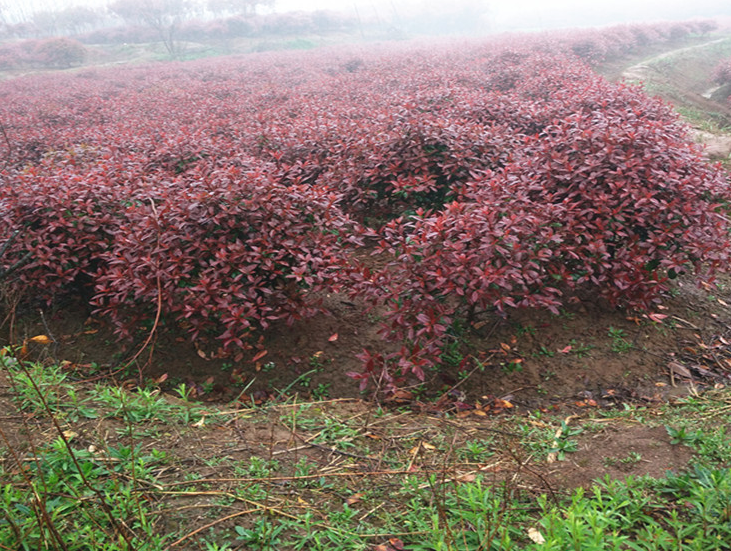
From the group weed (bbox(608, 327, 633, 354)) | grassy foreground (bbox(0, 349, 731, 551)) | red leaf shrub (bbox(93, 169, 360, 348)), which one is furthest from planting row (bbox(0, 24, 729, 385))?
grassy foreground (bbox(0, 349, 731, 551))

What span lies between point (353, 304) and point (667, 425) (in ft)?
7.11

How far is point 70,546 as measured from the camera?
4.41 ft

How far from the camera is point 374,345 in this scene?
10.4ft

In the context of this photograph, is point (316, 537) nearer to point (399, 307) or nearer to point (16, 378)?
point (399, 307)

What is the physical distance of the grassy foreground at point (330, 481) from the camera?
138 cm

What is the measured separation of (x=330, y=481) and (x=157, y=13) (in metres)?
33.0

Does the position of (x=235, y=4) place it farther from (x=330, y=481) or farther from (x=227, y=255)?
(x=330, y=481)

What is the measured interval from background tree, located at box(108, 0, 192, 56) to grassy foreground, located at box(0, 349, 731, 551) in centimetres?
2703

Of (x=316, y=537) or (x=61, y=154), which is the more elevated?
(x=61, y=154)

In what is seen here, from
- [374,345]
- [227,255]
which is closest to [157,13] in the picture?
[227,255]

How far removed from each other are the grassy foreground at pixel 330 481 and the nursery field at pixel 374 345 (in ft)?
0.04

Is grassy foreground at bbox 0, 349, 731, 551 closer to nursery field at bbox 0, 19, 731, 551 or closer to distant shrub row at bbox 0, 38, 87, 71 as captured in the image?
nursery field at bbox 0, 19, 731, 551

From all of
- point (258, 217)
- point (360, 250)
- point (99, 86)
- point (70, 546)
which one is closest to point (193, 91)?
point (99, 86)

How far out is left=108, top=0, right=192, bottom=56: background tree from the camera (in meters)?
26.5
